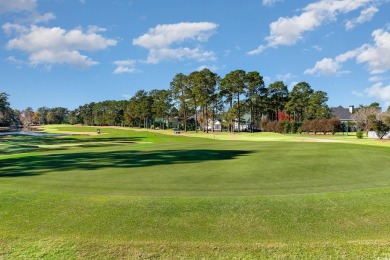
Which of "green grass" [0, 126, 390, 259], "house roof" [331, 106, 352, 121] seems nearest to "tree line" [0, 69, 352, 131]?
"house roof" [331, 106, 352, 121]

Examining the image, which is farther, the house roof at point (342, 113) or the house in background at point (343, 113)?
the house in background at point (343, 113)

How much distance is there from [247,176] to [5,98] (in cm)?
15304

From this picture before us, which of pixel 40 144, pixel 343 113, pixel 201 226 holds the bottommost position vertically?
pixel 40 144

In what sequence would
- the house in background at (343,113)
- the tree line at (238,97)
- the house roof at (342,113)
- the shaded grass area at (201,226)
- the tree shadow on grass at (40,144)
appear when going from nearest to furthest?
the shaded grass area at (201,226), the tree shadow on grass at (40,144), the tree line at (238,97), the house roof at (342,113), the house in background at (343,113)

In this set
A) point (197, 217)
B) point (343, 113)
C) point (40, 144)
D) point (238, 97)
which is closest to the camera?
point (197, 217)

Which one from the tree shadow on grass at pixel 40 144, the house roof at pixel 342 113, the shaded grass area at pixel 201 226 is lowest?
the tree shadow on grass at pixel 40 144

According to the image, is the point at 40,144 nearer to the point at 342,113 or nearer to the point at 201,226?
the point at 201,226

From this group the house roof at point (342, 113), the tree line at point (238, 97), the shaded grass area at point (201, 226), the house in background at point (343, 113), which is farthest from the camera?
the house in background at point (343, 113)

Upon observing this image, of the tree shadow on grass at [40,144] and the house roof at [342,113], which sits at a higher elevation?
the house roof at [342,113]

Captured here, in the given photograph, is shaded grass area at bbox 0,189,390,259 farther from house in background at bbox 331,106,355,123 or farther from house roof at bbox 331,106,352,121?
house in background at bbox 331,106,355,123

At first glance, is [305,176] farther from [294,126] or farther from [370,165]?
[294,126]

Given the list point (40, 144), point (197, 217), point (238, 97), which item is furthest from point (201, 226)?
point (238, 97)

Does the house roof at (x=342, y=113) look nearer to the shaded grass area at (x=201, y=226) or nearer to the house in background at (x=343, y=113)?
the house in background at (x=343, y=113)

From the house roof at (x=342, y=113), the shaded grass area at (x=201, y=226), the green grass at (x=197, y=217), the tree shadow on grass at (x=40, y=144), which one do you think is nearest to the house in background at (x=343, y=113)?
the house roof at (x=342, y=113)
